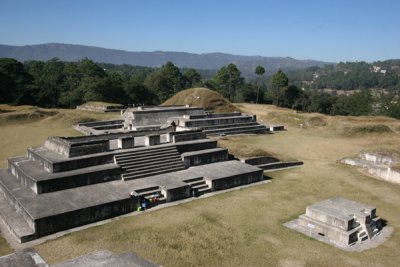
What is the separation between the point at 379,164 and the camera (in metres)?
18.9

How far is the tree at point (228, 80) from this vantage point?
64.5 metres

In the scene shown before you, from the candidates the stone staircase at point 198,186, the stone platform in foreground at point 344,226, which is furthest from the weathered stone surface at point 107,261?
the stone staircase at point 198,186

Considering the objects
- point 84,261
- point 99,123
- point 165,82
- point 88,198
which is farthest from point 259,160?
point 165,82

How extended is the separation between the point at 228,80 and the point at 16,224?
193 ft

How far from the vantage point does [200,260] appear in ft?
30.7

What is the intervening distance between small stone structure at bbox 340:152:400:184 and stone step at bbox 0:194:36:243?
15935 millimetres

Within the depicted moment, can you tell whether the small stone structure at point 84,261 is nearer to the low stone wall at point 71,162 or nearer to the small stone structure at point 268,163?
the low stone wall at point 71,162

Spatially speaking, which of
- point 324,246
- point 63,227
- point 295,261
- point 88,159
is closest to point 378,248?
point 324,246

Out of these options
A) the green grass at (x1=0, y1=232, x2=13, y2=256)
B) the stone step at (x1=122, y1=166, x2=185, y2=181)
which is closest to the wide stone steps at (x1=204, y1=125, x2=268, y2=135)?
the stone step at (x1=122, y1=166, x2=185, y2=181)

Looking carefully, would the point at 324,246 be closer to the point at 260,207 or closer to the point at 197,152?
the point at 260,207

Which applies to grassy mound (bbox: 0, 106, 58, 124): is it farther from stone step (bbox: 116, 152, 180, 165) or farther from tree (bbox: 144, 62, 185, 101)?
tree (bbox: 144, 62, 185, 101)

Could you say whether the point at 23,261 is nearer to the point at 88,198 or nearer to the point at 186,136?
the point at 88,198

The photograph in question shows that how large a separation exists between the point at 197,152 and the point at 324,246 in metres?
7.80

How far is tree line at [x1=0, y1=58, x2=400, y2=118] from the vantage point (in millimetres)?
44562
